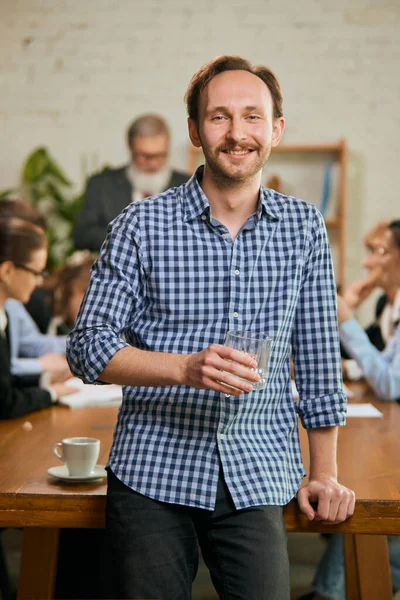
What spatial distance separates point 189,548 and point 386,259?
2.43m

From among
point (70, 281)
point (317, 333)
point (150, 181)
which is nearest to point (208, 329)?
point (317, 333)

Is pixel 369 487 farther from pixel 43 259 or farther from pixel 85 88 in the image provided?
pixel 85 88

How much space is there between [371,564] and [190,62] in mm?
4547

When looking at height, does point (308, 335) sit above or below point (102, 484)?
above

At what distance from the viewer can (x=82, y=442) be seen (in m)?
1.74

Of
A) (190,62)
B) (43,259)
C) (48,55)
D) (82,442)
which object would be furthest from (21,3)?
(82,442)

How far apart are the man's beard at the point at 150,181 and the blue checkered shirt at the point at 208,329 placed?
4.17m

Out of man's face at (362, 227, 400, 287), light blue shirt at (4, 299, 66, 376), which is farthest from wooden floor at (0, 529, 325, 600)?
man's face at (362, 227, 400, 287)

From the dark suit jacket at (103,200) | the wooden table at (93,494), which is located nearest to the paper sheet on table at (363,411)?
the wooden table at (93,494)

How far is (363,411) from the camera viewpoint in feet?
8.80

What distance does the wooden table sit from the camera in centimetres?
155

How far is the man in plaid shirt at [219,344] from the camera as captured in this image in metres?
1.40

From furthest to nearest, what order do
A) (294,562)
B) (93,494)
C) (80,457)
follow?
(294,562) → (80,457) → (93,494)

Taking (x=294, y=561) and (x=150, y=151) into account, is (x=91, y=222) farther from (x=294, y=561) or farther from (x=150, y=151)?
(x=294, y=561)
